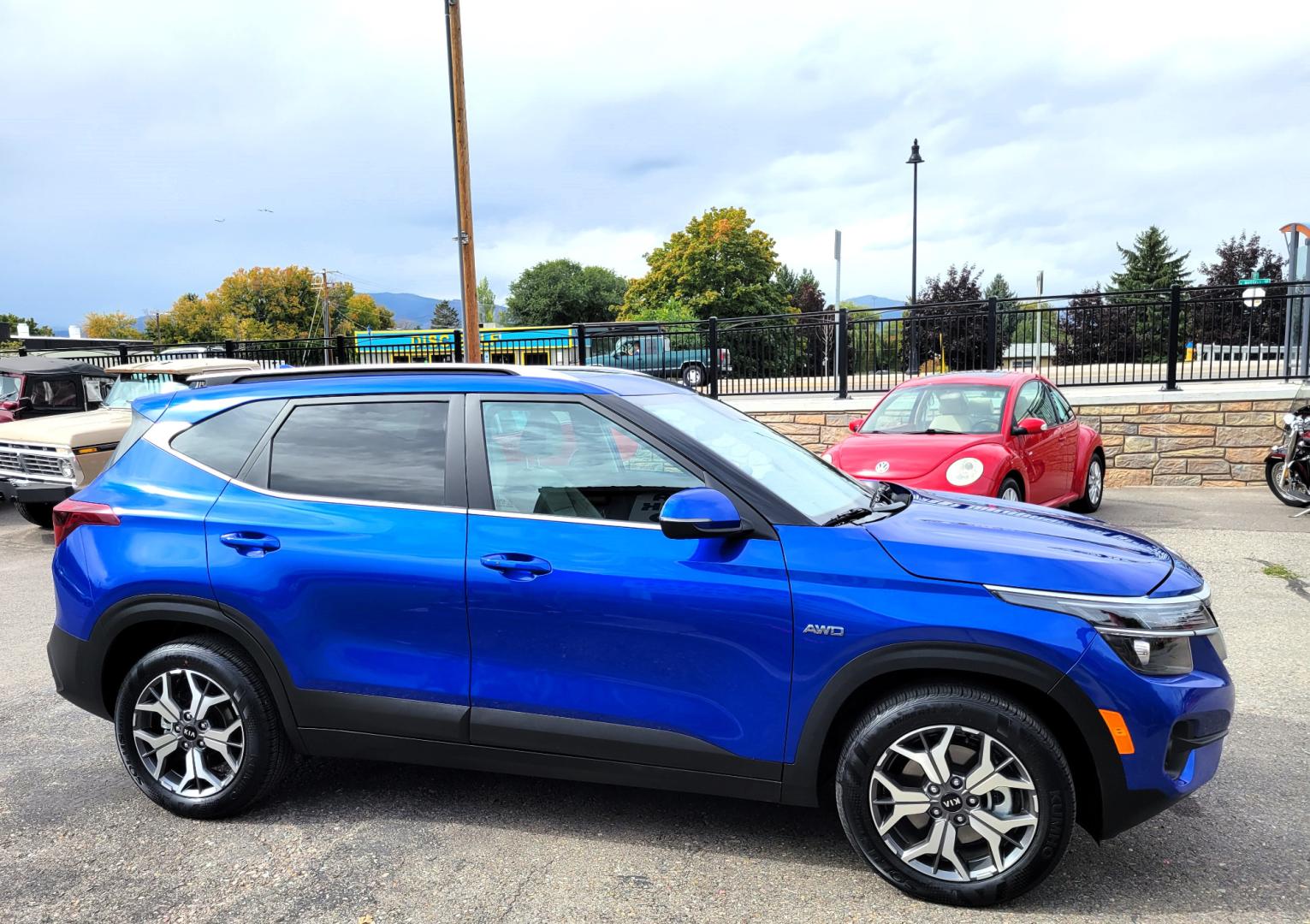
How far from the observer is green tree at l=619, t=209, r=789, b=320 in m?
74.2

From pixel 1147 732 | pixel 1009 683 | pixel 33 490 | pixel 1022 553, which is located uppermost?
pixel 1022 553

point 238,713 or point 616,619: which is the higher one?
point 616,619

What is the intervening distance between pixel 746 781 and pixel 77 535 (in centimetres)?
289

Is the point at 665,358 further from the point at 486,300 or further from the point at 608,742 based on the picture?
the point at 486,300

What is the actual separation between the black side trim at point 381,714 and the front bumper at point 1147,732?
82.0 inches

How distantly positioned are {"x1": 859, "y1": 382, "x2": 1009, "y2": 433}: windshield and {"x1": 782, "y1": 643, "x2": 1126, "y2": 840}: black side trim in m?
6.42

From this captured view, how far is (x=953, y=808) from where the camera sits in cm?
290

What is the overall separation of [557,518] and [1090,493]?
9.09 meters

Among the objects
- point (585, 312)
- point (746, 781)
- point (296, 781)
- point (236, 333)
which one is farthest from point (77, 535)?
point (236, 333)

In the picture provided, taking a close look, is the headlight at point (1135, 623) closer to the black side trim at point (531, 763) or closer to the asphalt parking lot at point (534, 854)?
the asphalt parking lot at point (534, 854)

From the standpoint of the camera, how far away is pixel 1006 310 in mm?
13898

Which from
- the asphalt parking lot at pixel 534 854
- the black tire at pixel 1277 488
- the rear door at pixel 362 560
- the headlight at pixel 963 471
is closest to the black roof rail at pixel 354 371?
the rear door at pixel 362 560

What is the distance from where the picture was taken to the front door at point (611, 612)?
3.00 metres

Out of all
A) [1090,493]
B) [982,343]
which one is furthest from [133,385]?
[1090,493]
